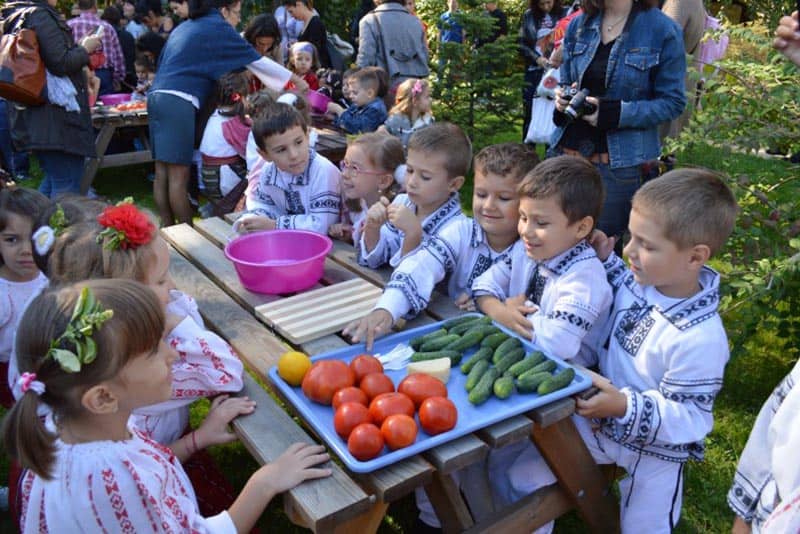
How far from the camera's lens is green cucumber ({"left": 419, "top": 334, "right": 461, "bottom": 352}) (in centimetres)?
206

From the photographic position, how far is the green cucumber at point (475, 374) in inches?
74.0

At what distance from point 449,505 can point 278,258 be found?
1.40 meters

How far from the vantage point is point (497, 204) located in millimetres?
2451

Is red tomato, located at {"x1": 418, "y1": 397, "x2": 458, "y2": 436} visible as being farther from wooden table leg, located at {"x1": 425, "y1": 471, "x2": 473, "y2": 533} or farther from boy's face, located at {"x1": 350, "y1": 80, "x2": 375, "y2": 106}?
boy's face, located at {"x1": 350, "y1": 80, "x2": 375, "y2": 106}

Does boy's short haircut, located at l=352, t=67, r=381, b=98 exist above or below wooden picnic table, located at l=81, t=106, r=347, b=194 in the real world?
above

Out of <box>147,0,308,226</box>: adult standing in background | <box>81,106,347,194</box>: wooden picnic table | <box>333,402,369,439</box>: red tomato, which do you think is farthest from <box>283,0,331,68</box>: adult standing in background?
<box>333,402,369,439</box>: red tomato

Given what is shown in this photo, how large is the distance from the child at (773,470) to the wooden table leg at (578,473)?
0.47 m

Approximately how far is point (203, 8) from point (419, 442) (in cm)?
407

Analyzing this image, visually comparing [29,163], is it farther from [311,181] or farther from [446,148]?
[446,148]

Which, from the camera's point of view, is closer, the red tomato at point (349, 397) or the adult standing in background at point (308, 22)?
the red tomato at point (349, 397)

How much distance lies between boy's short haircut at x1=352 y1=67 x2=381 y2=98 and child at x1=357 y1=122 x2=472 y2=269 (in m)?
3.41

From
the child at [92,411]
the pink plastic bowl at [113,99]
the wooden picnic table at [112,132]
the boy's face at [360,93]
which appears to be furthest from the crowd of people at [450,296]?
the pink plastic bowl at [113,99]

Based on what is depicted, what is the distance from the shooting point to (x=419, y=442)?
1.66 metres

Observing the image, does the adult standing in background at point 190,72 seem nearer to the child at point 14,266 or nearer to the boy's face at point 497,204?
the child at point 14,266
